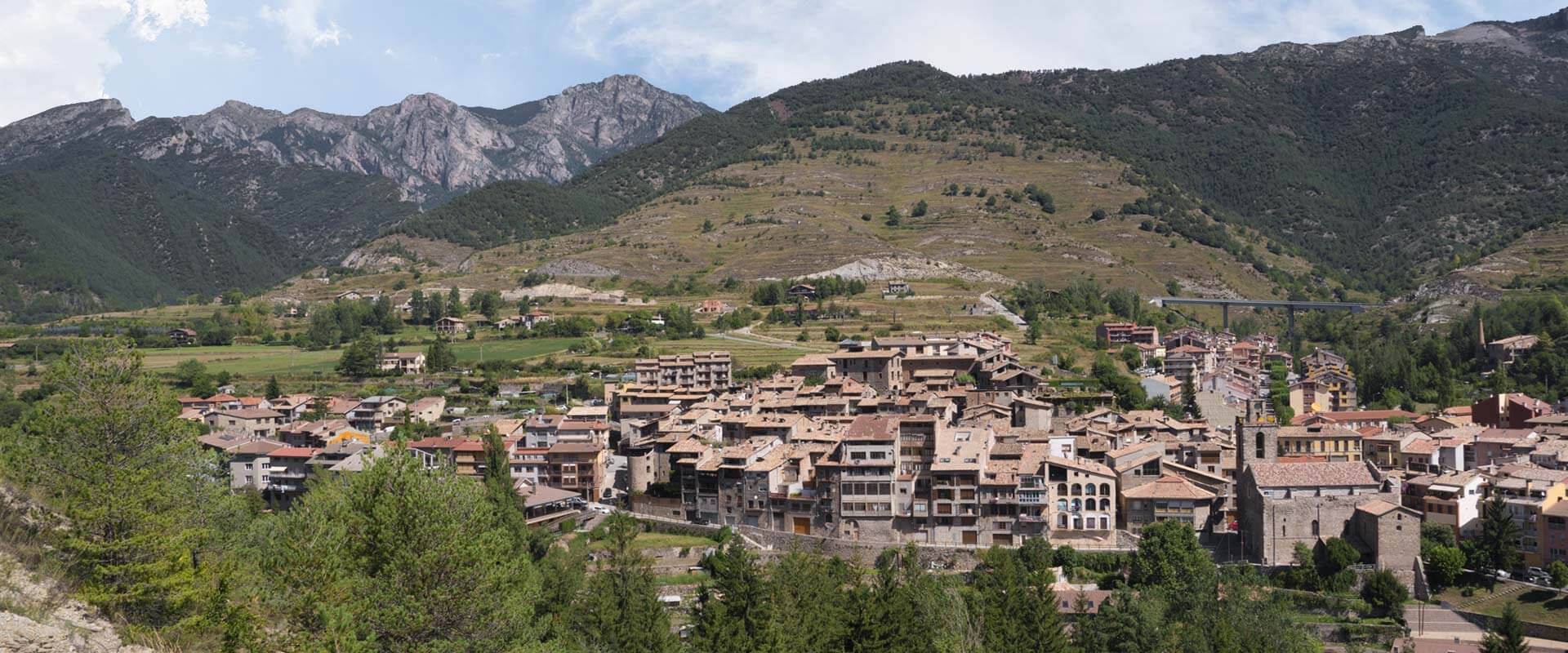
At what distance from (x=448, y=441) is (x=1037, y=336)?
42414mm

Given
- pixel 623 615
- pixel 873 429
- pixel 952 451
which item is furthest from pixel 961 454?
pixel 623 615

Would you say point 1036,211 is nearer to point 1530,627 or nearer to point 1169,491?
point 1169,491

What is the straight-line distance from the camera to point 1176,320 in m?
98.8

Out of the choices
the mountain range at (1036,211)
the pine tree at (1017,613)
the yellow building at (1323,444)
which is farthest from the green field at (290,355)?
the pine tree at (1017,613)

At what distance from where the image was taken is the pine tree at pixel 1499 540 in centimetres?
3997

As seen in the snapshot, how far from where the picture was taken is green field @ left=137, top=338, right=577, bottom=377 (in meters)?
81.0

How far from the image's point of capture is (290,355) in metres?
88.7

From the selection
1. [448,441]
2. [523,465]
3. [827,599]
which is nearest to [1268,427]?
[827,599]

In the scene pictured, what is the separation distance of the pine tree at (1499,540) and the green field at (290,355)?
57.1 meters

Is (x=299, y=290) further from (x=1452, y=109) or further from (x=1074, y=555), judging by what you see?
(x=1452, y=109)

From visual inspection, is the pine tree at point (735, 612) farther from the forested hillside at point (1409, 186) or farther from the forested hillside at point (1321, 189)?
the forested hillside at point (1409, 186)

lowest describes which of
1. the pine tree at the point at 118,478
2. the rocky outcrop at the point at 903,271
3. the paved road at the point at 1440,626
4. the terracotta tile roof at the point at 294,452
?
the paved road at the point at 1440,626

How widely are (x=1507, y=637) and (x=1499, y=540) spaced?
22.3ft

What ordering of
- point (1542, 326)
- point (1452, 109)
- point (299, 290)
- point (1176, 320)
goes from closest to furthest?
point (1542, 326), point (1176, 320), point (299, 290), point (1452, 109)
